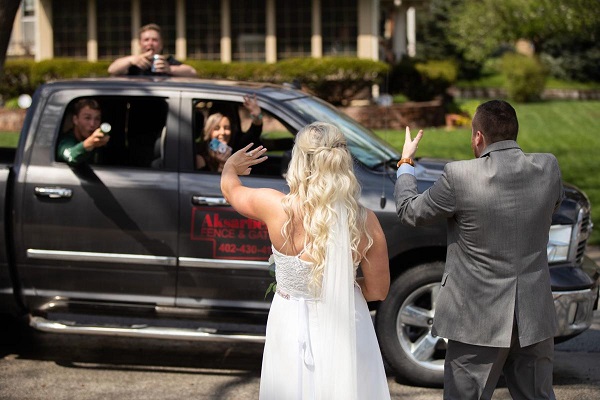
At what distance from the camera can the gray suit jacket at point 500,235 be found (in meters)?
4.13

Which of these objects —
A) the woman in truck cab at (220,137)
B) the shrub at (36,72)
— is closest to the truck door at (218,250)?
the woman in truck cab at (220,137)

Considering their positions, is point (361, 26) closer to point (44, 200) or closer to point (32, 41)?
point (32, 41)

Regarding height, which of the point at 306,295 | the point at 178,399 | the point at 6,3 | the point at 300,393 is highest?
the point at 6,3

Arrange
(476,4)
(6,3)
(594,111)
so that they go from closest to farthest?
(6,3) < (594,111) < (476,4)

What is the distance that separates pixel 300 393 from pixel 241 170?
1044 millimetres

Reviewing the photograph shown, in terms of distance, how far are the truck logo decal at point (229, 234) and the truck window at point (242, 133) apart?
405 millimetres

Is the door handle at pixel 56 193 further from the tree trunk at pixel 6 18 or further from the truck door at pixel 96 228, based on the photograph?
the tree trunk at pixel 6 18

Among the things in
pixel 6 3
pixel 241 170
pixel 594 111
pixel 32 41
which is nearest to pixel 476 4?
pixel 594 111

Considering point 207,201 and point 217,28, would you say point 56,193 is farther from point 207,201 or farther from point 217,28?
→ point 217,28

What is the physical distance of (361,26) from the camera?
22.9 metres

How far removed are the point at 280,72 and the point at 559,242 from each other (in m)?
15.0

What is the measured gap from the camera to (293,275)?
4.07 metres

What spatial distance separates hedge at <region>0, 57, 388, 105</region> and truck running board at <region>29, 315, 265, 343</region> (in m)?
14.0

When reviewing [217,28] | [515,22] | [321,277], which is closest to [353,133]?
[321,277]
